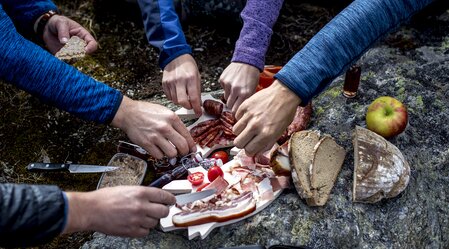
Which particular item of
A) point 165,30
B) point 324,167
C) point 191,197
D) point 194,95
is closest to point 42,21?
point 165,30

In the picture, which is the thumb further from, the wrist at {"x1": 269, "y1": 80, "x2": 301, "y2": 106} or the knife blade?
the wrist at {"x1": 269, "y1": 80, "x2": 301, "y2": 106}

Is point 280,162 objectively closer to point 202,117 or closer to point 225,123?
point 225,123

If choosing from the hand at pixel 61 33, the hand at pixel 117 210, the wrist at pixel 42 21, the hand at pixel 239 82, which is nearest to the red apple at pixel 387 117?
the hand at pixel 239 82

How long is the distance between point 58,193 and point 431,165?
6.98 ft

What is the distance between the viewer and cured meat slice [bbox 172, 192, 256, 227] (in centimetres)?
264

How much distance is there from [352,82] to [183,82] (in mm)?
1093

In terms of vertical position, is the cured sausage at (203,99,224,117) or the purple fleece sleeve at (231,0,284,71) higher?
the purple fleece sleeve at (231,0,284,71)

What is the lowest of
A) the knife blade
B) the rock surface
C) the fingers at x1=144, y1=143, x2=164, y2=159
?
the rock surface

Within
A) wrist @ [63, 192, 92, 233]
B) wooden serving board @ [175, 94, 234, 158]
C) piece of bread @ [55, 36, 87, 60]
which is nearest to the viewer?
wrist @ [63, 192, 92, 233]

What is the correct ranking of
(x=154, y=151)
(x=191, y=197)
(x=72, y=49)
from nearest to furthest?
(x=191, y=197)
(x=154, y=151)
(x=72, y=49)

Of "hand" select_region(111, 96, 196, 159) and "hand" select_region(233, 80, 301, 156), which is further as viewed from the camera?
"hand" select_region(111, 96, 196, 159)

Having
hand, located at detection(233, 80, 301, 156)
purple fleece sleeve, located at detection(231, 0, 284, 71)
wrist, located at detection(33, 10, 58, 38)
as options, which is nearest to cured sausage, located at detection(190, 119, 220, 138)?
purple fleece sleeve, located at detection(231, 0, 284, 71)

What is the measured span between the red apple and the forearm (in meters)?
1.82

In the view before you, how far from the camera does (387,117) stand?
3.02 m
